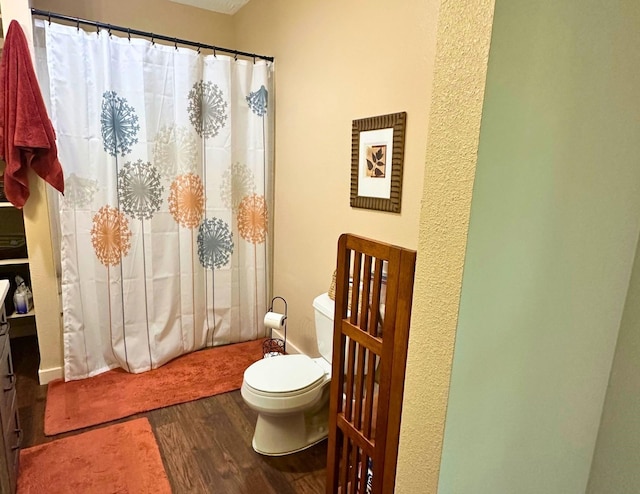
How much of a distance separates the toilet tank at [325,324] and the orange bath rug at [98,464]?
0.90 metres

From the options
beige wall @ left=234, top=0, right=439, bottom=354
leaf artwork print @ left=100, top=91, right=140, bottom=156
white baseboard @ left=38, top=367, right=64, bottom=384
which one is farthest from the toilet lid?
leaf artwork print @ left=100, top=91, right=140, bottom=156

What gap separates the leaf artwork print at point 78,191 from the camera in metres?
2.27

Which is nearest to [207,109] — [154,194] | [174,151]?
[174,151]

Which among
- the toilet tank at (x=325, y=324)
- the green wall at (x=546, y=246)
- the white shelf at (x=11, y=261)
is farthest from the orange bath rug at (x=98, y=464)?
the green wall at (x=546, y=246)

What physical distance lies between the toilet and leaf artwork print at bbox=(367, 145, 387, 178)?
2.16 ft

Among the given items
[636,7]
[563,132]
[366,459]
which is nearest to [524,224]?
[563,132]

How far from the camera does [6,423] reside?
1.45m

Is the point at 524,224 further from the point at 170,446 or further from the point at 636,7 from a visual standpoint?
the point at 170,446

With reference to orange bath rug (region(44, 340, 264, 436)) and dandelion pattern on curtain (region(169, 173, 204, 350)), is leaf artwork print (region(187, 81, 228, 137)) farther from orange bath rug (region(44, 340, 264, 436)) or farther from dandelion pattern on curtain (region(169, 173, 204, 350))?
orange bath rug (region(44, 340, 264, 436))

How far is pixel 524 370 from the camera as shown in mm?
886

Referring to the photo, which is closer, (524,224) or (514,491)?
(524,224)

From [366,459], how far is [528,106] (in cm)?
123

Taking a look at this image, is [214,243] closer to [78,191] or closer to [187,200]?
[187,200]

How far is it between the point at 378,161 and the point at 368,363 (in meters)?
0.97
